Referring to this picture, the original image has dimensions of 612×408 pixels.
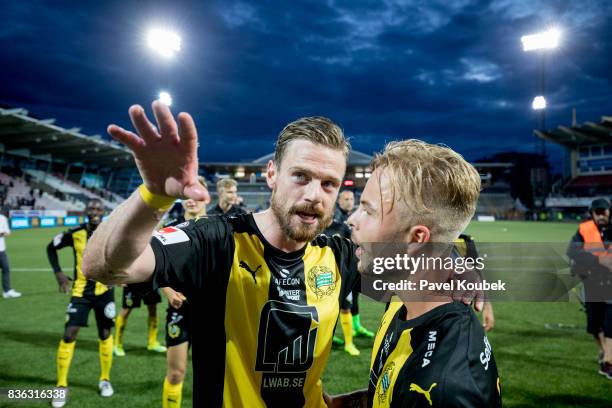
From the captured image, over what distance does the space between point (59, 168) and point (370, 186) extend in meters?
58.6

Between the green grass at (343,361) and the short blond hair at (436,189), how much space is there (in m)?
3.77

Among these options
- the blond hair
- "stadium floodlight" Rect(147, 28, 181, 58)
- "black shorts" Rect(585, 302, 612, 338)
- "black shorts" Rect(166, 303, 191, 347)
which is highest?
"stadium floodlight" Rect(147, 28, 181, 58)

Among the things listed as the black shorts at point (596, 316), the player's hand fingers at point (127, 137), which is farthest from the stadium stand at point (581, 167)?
the player's hand fingers at point (127, 137)

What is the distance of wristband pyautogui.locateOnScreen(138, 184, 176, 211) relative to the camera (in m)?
1.36

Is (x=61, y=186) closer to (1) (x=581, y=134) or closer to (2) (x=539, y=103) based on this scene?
(2) (x=539, y=103)

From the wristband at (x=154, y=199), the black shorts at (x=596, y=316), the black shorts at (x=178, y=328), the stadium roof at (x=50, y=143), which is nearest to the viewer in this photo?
the wristband at (x=154, y=199)

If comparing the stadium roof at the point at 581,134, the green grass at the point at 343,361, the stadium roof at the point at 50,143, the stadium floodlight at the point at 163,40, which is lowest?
the green grass at the point at 343,361

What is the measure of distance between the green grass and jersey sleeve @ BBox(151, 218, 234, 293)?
3.06 meters

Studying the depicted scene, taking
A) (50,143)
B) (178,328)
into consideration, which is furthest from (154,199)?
(50,143)

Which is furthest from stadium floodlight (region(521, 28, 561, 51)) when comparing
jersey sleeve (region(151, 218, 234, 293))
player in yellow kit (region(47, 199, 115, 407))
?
jersey sleeve (region(151, 218, 234, 293))

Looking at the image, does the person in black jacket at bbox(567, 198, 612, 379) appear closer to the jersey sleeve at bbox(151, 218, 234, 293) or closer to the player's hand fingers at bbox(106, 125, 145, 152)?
the jersey sleeve at bbox(151, 218, 234, 293)

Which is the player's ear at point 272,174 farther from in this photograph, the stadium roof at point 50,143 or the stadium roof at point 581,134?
the stadium roof at point 581,134

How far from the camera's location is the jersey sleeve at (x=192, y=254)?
1837mm

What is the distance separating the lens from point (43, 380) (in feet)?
16.2
